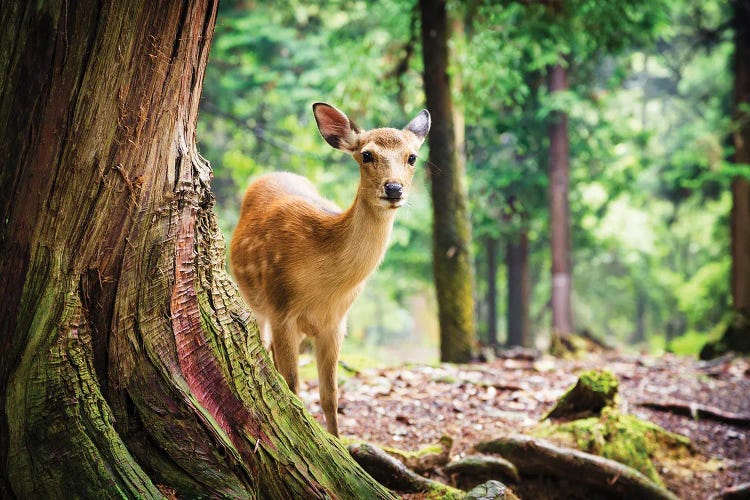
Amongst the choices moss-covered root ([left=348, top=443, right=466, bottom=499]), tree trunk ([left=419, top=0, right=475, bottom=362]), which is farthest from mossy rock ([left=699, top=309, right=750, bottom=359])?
moss-covered root ([left=348, top=443, right=466, bottom=499])

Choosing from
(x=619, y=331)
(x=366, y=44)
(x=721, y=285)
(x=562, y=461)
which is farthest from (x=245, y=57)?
(x=619, y=331)

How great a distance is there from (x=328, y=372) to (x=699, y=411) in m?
4.10

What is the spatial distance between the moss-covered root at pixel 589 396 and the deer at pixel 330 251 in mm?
2095

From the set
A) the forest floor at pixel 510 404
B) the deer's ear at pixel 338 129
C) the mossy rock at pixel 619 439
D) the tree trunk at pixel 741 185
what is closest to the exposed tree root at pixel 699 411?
the forest floor at pixel 510 404

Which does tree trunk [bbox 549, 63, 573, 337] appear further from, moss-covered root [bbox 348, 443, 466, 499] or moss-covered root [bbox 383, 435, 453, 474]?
moss-covered root [bbox 348, 443, 466, 499]

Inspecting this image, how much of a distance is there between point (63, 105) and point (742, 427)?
666cm

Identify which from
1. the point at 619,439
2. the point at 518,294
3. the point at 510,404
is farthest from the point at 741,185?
the point at 619,439

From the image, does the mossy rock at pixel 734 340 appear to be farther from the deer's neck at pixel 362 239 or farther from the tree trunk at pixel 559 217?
the deer's neck at pixel 362 239

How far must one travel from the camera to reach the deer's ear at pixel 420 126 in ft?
17.5

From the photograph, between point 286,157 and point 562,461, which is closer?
point 562,461

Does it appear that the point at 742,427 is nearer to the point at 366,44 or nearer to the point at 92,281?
the point at 92,281

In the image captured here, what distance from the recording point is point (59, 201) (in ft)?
9.48

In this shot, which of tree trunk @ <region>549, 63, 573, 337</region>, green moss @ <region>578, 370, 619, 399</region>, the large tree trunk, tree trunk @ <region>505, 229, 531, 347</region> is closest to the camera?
the large tree trunk

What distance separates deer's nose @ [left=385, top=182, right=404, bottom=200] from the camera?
456 centimetres
